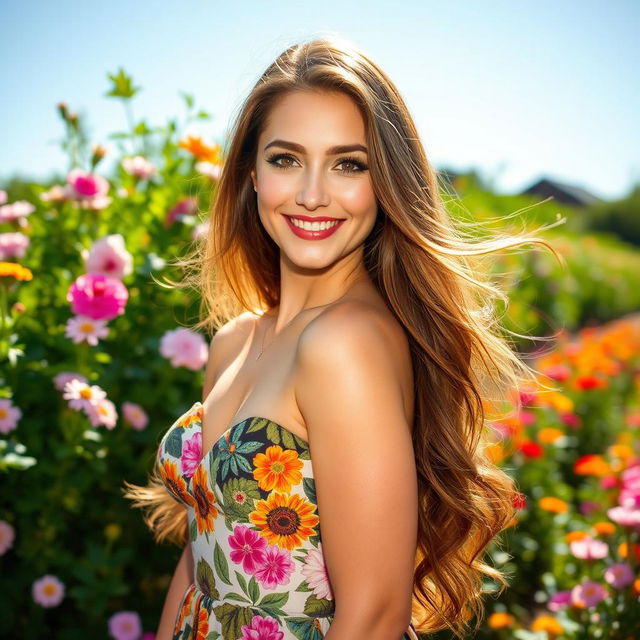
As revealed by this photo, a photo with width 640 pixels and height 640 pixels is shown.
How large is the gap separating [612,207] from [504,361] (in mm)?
33073

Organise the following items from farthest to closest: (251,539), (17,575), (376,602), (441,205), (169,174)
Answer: (169,174) → (17,575) → (441,205) → (251,539) → (376,602)

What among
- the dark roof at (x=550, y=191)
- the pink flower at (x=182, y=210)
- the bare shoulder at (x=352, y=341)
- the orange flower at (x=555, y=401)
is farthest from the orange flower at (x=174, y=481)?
the orange flower at (x=555, y=401)

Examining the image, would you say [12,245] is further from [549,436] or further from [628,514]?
[549,436]

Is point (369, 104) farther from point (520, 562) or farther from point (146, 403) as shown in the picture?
point (520, 562)

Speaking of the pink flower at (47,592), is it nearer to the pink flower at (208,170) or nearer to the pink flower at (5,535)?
the pink flower at (5,535)

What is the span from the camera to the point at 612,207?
32031mm

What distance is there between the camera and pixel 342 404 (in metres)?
1.28

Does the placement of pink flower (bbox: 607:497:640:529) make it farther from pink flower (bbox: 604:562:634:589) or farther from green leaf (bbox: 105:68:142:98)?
green leaf (bbox: 105:68:142:98)

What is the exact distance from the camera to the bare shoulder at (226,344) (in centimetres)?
192

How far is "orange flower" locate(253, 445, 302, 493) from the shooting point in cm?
138

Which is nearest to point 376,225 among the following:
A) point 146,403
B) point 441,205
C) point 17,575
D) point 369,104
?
point 441,205

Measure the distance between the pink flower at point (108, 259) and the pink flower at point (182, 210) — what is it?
52 centimetres

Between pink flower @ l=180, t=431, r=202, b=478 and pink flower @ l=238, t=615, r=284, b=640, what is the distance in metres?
0.34

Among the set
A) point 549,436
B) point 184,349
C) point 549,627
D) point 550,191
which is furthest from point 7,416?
point 550,191
